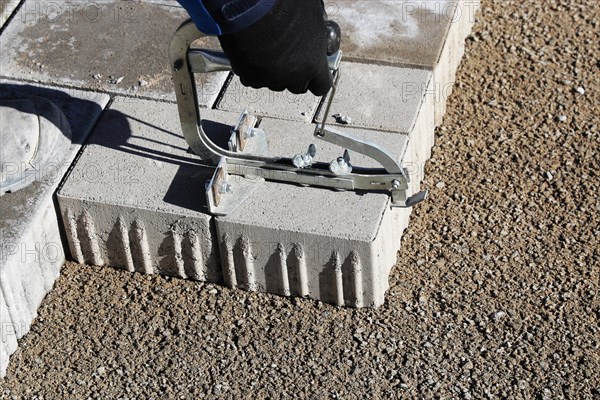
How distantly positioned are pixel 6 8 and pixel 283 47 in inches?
88.6

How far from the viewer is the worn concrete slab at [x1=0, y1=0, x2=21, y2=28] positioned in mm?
5648

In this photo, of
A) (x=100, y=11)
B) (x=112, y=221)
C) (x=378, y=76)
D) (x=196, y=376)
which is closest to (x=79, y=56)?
(x=100, y=11)

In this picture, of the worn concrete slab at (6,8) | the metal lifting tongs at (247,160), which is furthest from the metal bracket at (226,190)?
the worn concrete slab at (6,8)

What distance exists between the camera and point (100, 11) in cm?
566

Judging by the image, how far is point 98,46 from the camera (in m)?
5.44

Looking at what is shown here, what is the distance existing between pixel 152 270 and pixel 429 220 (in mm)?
1179

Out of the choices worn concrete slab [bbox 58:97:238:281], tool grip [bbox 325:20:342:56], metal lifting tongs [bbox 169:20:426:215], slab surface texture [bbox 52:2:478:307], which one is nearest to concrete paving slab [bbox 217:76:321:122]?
slab surface texture [bbox 52:2:478:307]

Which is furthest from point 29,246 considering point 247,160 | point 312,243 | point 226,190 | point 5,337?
point 312,243

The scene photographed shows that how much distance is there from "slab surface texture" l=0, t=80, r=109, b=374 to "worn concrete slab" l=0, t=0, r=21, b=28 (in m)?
0.90

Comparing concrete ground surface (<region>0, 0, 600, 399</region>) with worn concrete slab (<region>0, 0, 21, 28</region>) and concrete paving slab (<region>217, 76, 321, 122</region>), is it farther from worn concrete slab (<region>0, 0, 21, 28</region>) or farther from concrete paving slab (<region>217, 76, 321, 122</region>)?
worn concrete slab (<region>0, 0, 21, 28</region>)

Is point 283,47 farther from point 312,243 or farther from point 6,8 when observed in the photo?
point 6,8

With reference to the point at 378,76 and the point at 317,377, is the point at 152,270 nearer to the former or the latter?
the point at 317,377

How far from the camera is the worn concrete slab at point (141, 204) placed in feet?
15.3

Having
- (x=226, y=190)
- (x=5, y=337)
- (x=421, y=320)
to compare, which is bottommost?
(x=421, y=320)
